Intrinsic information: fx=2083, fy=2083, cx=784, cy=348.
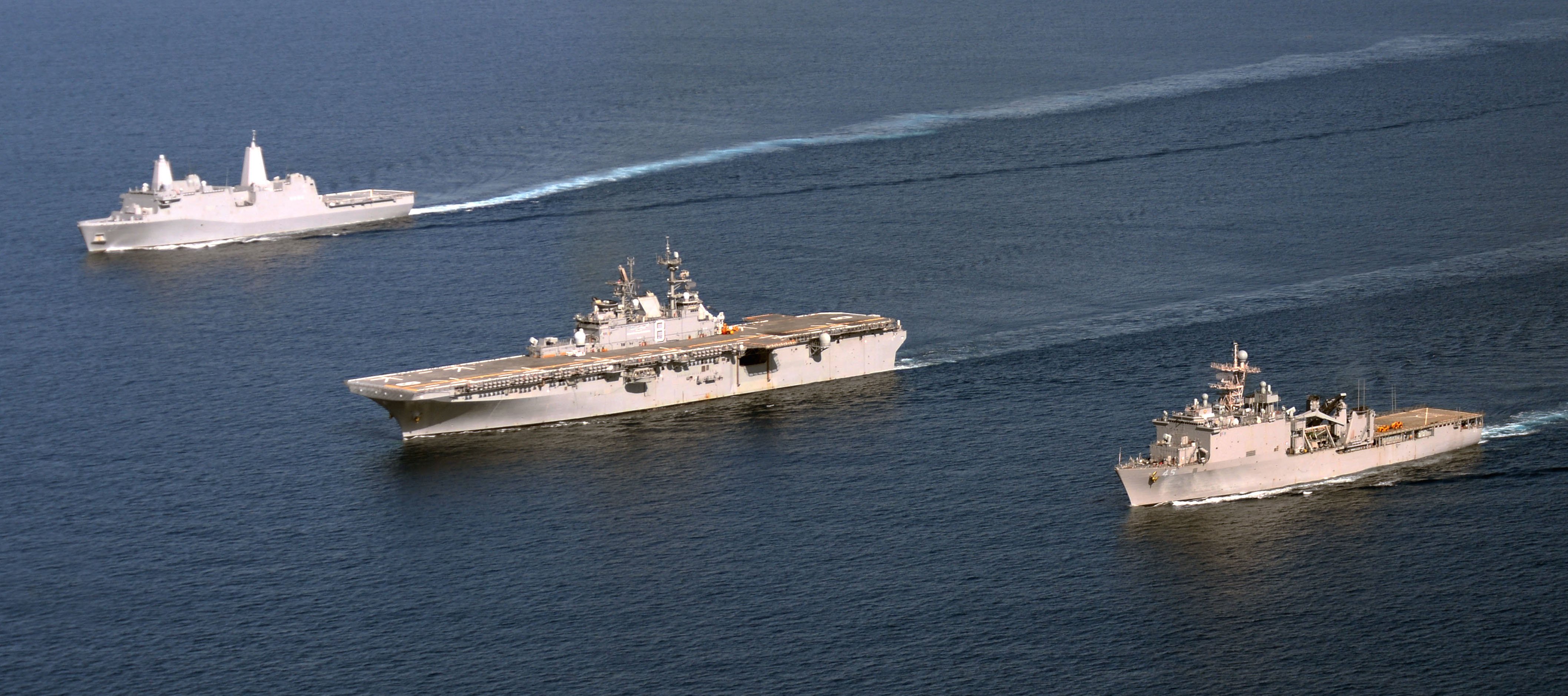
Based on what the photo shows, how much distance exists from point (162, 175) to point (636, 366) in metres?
67.6

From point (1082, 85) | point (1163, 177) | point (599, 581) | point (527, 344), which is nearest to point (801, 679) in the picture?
point (599, 581)

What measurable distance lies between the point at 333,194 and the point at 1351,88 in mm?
91457

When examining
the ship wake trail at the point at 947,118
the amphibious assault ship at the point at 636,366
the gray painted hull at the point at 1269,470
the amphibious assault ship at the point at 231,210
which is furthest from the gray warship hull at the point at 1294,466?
the amphibious assault ship at the point at 231,210

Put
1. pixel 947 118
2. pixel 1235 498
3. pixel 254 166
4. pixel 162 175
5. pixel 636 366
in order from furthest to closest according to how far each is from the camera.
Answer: pixel 947 118 → pixel 254 166 → pixel 162 175 → pixel 636 366 → pixel 1235 498

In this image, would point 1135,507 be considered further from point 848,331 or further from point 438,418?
point 438,418

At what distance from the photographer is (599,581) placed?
290ft

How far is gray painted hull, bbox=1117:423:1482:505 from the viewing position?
96000 millimetres

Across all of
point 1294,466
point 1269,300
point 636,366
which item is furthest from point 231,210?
point 1294,466

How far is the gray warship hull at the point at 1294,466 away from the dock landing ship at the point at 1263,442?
0.12 ft

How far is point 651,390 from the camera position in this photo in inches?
4547

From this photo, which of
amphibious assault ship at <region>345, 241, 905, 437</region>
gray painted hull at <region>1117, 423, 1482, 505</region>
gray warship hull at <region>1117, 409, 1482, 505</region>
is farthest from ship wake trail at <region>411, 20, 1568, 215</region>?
gray painted hull at <region>1117, 423, 1482, 505</region>

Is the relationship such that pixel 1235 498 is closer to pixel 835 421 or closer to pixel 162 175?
pixel 835 421

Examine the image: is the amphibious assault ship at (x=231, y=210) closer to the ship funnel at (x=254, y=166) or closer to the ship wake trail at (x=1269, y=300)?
the ship funnel at (x=254, y=166)

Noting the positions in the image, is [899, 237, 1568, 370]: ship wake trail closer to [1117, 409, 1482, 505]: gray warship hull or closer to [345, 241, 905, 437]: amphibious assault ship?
[345, 241, 905, 437]: amphibious assault ship
